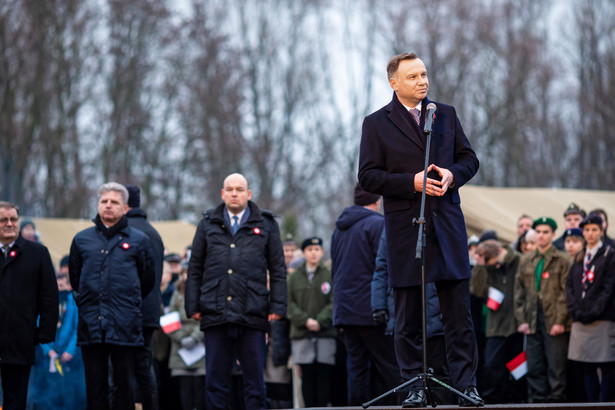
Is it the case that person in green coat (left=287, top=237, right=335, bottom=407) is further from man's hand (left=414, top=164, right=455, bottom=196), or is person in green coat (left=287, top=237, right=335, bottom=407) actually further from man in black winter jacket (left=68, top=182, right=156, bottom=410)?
man's hand (left=414, top=164, right=455, bottom=196)

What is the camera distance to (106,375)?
27.7 ft

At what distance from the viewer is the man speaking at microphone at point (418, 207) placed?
5934 mm

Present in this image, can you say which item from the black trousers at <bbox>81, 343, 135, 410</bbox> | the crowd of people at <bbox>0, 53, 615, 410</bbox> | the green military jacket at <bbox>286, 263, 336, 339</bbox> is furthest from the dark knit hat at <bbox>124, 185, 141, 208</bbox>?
the green military jacket at <bbox>286, 263, 336, 339</bbox>

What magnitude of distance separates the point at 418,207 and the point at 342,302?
3627 mm

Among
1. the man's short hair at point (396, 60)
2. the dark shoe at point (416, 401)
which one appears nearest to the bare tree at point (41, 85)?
the man's short hair at point (396, 60)

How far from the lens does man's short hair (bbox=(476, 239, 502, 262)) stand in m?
12.1

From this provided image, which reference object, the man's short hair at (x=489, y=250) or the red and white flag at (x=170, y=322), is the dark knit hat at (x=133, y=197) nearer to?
the red and white flag at (x=170, y=322)

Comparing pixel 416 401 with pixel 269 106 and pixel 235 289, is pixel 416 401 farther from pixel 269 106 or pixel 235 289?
pixel 269 106

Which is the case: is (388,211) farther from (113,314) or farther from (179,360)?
(179,360)

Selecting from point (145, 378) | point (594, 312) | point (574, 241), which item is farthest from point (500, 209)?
point (145, 378)

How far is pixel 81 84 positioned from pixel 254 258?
833 inches

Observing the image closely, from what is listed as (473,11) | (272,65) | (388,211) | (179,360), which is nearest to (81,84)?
(272,65)

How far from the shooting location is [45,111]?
26906 mm

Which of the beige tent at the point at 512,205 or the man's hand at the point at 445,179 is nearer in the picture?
the man's hand at the point at 445,179
